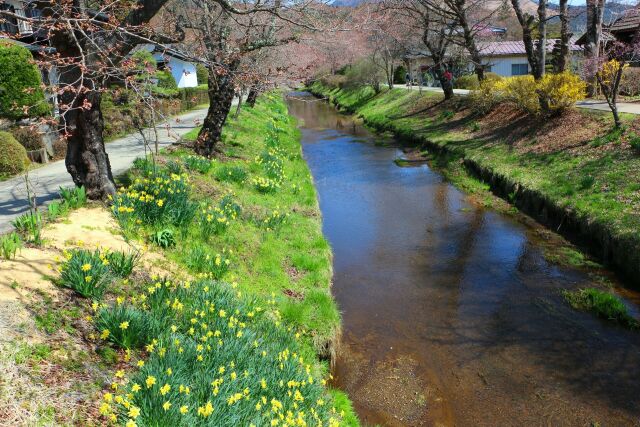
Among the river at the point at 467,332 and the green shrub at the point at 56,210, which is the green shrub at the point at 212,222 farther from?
the river at the point at 467,332

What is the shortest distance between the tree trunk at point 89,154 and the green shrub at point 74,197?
472 millimetres

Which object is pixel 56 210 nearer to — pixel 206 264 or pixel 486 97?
pixel 206 264

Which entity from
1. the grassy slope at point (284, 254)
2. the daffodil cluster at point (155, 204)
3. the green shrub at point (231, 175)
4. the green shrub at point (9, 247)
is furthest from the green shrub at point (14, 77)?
the green shrub at point (9, 247)

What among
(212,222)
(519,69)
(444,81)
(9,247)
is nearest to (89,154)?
(212,222)

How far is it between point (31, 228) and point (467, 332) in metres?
6.47

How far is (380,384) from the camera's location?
6621mm

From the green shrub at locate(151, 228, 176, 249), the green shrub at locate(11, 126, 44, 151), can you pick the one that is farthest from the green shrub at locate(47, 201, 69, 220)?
the green shrub at locate(11, 126, 44, 151)

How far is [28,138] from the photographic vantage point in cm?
1270

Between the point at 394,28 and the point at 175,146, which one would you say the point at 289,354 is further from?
the point at 394,28

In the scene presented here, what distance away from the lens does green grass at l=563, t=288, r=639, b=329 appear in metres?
7.82

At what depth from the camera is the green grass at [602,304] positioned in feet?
25.6

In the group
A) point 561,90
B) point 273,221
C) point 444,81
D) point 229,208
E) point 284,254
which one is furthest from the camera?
point 444,81

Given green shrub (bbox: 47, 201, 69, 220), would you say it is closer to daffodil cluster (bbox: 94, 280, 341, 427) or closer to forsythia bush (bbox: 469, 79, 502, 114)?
daffodil cluster (bbox: 94, 280, 341, 427)

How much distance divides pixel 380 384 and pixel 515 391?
Answer: 1795 mm
